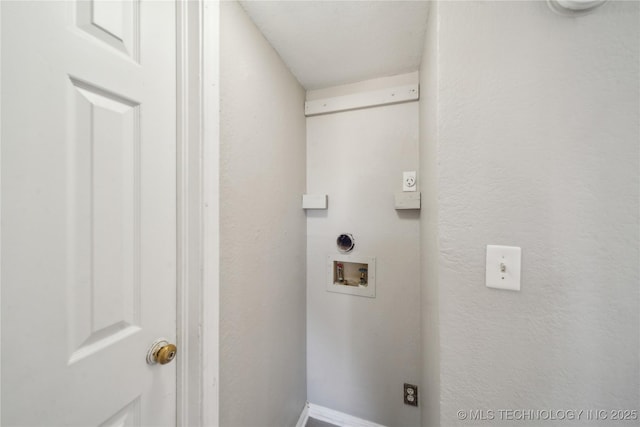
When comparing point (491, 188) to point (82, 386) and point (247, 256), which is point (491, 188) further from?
point (82, 386)

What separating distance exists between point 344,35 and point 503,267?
1115mm

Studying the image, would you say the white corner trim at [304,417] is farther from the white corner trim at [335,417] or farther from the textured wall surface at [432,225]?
the textured wall surface at [432,225]

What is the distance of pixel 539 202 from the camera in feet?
1.89

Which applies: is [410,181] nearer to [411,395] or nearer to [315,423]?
[411,395]

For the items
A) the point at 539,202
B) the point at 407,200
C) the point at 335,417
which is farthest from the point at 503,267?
the point at 335,417

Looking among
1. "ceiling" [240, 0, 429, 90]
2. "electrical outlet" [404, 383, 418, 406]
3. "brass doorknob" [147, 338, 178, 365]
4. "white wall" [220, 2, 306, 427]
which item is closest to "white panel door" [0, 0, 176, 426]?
"brass doorknob" [147, 338, 178, 365]

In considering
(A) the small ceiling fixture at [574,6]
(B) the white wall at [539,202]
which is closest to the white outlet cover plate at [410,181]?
(B) the white wall at [539,202]

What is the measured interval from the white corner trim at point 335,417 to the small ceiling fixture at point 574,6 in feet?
6.37

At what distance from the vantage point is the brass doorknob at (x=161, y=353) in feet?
1.97

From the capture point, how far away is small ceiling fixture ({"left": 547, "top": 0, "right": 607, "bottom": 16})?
0.53m

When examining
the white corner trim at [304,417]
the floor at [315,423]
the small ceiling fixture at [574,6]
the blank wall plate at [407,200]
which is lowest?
the floor at [315,423]

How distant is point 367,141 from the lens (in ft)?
4.31

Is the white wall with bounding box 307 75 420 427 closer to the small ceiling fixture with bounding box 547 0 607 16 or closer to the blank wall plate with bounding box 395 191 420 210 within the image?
the blank wall plate with bounding box 395 191 420 210

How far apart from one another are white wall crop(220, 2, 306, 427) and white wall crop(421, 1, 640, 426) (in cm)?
70
